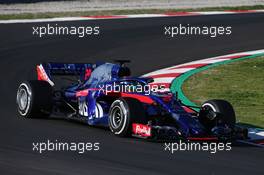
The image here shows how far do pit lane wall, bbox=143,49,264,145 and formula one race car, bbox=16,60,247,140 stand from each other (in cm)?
252

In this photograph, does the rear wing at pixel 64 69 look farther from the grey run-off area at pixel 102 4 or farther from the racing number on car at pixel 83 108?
the grey run-off area at pixel 102 4

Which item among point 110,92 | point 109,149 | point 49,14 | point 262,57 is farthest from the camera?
point 49,14

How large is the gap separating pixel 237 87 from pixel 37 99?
536 cm

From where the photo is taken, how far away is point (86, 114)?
46.3 ft

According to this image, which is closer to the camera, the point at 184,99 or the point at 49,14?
the point at 184,99

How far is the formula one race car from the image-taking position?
12.7 meters

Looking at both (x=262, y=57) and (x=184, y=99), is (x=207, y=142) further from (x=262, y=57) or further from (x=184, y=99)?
(x=262, y=57)

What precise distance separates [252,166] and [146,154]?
1.50 m

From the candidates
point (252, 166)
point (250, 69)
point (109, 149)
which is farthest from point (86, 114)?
point (250, 69)

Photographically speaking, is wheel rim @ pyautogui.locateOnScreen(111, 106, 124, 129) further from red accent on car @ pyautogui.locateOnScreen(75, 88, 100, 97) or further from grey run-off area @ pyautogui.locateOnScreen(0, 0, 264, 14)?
grey run-off area @ pyautogui.locateOnScreen(0, 0, 264, 14)

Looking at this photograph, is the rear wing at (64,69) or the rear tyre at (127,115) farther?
the rear wing at (64,69)

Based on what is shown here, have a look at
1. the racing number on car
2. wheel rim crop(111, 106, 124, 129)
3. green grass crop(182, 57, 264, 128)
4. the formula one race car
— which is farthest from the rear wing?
green grass crop(182, 57, 264, 128)

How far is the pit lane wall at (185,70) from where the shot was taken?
1777 cm

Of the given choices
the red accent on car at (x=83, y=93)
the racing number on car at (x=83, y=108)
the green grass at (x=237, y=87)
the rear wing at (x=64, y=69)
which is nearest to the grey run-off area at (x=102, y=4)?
the green grass at (x=237, y=87)
